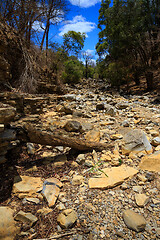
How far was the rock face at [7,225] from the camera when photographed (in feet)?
4.37

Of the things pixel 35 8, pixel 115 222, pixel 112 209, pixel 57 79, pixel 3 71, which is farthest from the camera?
pixel 57 79

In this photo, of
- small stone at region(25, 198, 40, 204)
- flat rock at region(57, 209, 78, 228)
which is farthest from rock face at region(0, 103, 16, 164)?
flat rock at region(57, 209, 78, 228)

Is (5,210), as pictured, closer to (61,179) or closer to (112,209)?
(61,179)

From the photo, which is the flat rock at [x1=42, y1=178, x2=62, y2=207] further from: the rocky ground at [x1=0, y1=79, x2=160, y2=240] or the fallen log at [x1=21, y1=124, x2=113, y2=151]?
the fallen log at [x1=21, y1=124, x2=113, y2=151]

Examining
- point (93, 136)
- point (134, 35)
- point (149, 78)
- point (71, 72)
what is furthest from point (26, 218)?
point (71, 72)

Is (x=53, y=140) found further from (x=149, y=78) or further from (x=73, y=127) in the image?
(x=149, y=78)

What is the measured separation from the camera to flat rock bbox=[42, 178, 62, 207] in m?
1.74

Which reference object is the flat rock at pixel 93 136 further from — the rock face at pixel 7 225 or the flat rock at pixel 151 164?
the rock face at pixel 7 225

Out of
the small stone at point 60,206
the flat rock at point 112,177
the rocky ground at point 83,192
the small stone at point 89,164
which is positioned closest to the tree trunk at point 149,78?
the rocky ground at point 83,192

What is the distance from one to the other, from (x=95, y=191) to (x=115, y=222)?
45cm

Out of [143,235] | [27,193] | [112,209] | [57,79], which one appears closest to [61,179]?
[27,193]

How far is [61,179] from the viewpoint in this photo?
7.02 ft

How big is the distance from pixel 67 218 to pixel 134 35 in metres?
11.5

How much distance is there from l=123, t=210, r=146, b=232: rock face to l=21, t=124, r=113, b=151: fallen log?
4.37ft
